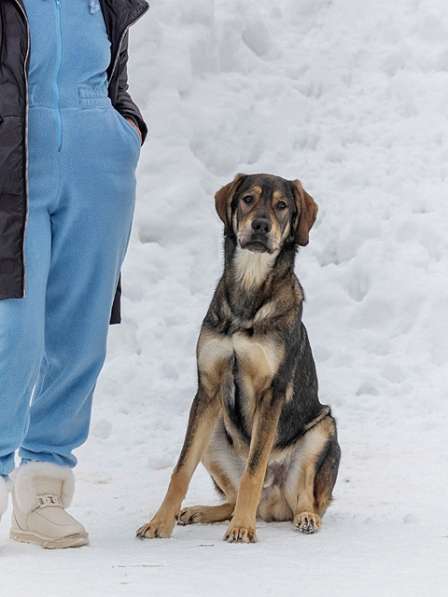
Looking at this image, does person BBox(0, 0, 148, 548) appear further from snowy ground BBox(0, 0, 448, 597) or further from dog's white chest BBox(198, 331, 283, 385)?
dog's white chest BBox(198, 331, 283, 385)

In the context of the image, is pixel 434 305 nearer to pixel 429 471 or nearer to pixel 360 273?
pixel 360 273

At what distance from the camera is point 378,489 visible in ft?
16.6

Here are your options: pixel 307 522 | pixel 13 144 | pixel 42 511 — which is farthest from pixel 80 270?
pixel 307 522

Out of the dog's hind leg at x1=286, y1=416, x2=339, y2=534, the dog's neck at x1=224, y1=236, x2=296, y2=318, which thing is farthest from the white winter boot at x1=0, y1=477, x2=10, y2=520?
the dog's hind leg at x1=286, y1=416, x2=339, y2=534

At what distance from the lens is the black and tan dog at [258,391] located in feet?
14.1

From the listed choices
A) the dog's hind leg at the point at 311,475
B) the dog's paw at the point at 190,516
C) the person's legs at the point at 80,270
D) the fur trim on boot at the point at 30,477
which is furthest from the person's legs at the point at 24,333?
the dog's hind leg at the point at 311,475

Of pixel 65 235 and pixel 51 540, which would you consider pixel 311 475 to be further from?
pixel 65 235

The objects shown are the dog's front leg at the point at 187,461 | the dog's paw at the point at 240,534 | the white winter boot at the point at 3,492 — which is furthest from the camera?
the dog's front leg at the point at 187,461

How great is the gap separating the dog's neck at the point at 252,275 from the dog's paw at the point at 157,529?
2.73 feet

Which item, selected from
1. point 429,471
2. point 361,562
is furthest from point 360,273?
point 361,562

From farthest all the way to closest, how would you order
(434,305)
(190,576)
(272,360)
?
1. (434,305)
2. (272,360)
3. (190,576)

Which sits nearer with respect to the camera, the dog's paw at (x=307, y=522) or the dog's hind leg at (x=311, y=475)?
the dog's paw at (x=307, y=522)

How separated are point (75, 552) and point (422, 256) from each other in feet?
13.7

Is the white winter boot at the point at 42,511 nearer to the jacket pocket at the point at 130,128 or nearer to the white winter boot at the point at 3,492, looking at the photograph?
the white winter boot at the point at 3,492
